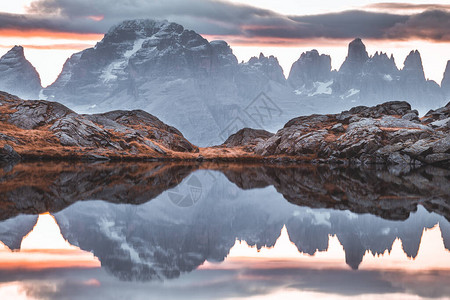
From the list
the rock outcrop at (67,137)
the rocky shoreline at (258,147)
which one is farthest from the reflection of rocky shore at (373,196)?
the rock outcrop at (67,137)

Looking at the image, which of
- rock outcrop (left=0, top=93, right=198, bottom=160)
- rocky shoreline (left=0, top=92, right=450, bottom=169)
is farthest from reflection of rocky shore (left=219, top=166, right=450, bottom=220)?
rock outcrop (left=0, top=93, right=198, bottom=160)

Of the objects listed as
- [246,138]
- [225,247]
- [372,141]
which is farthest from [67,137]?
[225,247]

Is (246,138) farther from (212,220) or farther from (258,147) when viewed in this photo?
(212,220)

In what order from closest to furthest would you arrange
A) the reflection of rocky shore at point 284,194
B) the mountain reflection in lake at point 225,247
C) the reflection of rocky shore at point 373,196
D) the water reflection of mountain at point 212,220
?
the mountain reflection in lake at point 225,247 → the water reflection of mountain at point 212,220 → the reflection of rocky shore at point 284,194 → the reflection of rocky shore at point 373,196

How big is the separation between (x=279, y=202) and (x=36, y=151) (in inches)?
Answer: 3170

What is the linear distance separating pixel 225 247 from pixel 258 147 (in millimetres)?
121951

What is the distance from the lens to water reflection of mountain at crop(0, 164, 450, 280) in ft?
69.3

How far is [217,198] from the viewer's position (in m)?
44.0

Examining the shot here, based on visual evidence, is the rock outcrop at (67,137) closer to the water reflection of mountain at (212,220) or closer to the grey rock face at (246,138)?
the grey rock face at (246,138)

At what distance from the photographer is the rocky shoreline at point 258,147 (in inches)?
4317

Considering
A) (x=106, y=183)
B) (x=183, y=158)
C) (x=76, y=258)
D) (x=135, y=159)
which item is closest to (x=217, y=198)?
(x=106, y=183)

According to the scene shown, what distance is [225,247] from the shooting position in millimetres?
22469

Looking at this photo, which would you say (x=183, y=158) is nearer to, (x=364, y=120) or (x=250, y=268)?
(x=364, y=120)

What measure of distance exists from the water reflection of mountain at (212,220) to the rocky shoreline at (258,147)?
61.3 m
